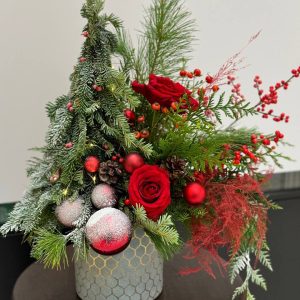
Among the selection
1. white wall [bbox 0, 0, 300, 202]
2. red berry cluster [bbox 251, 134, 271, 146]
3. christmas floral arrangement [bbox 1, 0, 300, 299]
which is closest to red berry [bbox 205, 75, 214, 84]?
christmas floral arrangement [bbox 1, 0, 300, 299]

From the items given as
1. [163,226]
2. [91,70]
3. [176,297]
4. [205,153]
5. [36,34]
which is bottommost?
[176,297]

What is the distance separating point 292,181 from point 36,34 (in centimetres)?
85

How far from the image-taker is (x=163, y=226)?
26.2 inches

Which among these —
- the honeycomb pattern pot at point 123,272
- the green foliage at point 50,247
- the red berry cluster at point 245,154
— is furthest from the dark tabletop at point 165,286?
the red berry cluster at point 245,154

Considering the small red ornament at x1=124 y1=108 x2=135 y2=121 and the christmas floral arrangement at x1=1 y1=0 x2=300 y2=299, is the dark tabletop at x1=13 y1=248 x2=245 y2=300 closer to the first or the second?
the christmas floral arrangement at x1=1 y1=0 x2=300 y2=299

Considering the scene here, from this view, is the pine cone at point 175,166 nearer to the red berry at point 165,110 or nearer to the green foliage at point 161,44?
the red berry at point 165,110

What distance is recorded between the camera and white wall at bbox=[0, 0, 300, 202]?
1.09 meters

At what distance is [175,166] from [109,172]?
100mm

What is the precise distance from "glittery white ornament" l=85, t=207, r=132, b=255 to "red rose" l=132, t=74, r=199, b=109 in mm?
176

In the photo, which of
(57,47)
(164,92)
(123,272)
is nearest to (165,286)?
(123,272)

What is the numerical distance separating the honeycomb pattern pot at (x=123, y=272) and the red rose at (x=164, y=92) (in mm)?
202

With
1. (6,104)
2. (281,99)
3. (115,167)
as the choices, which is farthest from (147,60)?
(281,99)

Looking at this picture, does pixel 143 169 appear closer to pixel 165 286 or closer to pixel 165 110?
pixel 165 110

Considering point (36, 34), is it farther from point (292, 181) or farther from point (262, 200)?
point (292, 181)
